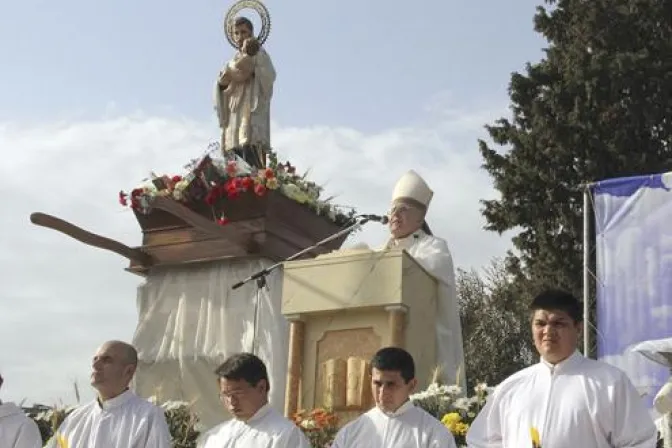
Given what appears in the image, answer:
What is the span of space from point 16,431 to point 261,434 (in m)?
2.00

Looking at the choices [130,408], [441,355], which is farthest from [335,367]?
[130,408]

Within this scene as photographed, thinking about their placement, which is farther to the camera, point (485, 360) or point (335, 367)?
point (485, 360)

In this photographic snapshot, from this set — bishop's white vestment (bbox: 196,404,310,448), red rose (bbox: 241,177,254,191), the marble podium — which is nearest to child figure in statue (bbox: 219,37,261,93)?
red rose (bbox: 241,177,254,191)

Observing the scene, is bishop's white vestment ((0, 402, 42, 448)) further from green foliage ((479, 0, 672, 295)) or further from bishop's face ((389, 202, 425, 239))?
green foliage ((479, 0, 672, 295))

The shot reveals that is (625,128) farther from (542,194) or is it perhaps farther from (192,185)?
(192,185)

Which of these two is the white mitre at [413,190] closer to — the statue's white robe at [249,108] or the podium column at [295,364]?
the podium column at [295,364]

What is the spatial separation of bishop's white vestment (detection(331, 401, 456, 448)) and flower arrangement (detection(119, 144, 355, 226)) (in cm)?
584

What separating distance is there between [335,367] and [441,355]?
0.84m

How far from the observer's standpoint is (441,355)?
8.30 meters

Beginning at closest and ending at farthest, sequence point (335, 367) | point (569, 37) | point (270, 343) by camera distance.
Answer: point (335, 367)
point (270, 343)
point (569, 37)

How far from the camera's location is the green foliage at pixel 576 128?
20688 mm

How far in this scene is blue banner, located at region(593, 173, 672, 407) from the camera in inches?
441

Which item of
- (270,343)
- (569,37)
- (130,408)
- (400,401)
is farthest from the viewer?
(569,37)

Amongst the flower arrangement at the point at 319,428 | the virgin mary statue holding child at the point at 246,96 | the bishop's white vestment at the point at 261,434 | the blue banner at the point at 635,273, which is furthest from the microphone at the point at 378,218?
the virgin mary statue holding child at the point at 246,96
